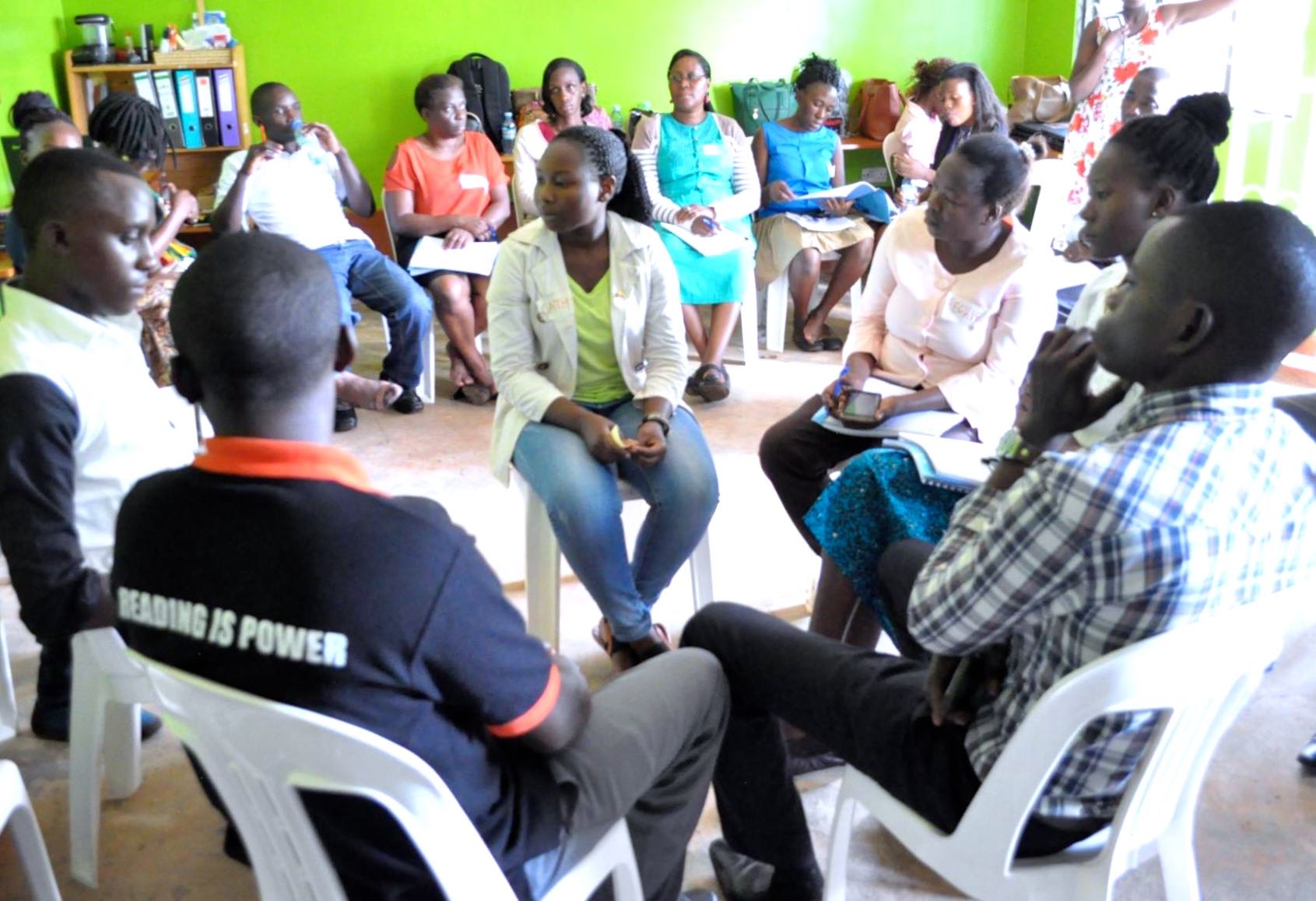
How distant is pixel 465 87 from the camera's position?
5.20m

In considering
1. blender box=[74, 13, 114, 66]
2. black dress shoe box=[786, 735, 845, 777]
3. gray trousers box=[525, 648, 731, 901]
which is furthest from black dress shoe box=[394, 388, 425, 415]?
gray trousers box=[525, 648, 731, 901]

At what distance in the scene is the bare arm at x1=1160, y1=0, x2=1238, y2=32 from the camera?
4.20m

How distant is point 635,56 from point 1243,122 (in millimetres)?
2968

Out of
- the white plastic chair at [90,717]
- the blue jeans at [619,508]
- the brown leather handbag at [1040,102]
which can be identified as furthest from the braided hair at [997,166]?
the brown leather handbag at [1040,102]

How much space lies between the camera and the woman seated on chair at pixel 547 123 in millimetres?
4480

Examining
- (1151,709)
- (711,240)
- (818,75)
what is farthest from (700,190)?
(1151,709)

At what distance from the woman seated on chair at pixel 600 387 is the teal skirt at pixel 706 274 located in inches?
71.9

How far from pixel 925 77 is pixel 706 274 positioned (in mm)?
2023

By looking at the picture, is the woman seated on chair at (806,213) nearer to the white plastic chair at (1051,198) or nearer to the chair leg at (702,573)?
the white plastic chair at (1051,198)

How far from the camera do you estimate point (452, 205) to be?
4441 mm

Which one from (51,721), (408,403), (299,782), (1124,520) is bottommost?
(51,721)

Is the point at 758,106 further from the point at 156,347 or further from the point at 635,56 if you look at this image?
the point at 156,347

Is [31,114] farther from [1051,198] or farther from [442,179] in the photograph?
[1051,198]

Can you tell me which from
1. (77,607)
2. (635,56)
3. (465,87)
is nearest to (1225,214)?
(77,607)
